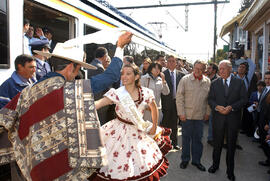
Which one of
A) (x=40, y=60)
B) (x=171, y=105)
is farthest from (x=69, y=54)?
(x=171, y=105)

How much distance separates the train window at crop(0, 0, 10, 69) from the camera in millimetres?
3279

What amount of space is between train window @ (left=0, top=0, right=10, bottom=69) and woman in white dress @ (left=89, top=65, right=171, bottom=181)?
1.35 m

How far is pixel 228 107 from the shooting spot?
164 inches

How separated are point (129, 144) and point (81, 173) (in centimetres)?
109

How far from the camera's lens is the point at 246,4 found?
68.2 feet

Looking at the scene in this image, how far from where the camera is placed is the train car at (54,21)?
132 inches

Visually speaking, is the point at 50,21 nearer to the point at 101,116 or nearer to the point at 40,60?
the point at 40,60

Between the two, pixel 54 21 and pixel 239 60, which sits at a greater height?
pixel 54 21

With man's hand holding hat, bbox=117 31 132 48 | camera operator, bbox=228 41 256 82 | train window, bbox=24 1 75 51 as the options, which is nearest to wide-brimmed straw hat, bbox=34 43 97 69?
man's hand holding hat, bbox=117 31 132 48

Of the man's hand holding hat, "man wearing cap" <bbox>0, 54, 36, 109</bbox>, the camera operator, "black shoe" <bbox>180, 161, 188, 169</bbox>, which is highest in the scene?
the camera operator

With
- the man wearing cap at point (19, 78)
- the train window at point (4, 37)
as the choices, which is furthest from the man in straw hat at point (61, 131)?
the train window at point (4, 37)

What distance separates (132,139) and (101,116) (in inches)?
63.1

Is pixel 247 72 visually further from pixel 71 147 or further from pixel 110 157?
pixel 71 147

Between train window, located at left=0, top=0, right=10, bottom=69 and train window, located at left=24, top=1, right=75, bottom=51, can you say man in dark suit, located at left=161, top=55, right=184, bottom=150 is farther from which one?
train window, located at left=0, top=0, right=10, bottom=69
